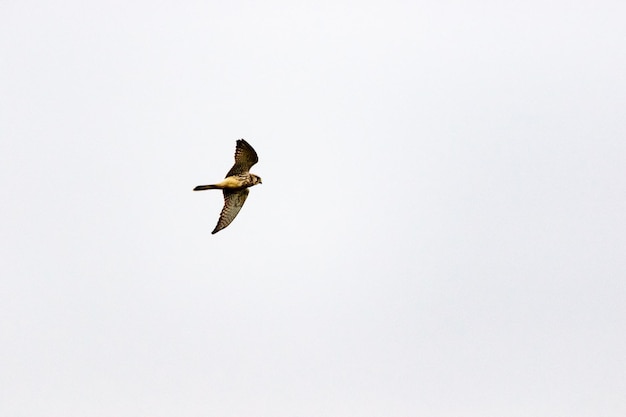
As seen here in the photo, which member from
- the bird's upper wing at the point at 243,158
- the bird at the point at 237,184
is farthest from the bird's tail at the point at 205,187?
the bird's upper wing at the point at 243,158

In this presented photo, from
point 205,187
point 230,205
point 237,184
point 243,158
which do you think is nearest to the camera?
point 205,187

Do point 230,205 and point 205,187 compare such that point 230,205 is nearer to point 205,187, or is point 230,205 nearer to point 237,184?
point 237,184

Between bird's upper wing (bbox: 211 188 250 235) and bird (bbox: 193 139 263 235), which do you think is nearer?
bird (bbox: 193 139 263 235)

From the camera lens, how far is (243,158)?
50594 mm

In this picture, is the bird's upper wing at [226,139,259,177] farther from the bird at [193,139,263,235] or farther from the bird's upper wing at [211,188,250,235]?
the bird's upper wing at [211,188,250,235]

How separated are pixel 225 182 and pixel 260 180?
1.69m

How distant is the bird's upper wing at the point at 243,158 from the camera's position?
50.1m

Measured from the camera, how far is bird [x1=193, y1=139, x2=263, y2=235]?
5031 cm

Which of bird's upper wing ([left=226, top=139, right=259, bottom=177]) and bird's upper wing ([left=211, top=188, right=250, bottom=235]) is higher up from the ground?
bird's upper wing ([left=226, top=139, right=259, bottom=177])

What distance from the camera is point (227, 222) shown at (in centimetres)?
5166

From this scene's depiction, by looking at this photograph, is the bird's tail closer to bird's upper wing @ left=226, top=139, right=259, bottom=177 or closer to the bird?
the bird

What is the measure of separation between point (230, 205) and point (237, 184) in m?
1.09

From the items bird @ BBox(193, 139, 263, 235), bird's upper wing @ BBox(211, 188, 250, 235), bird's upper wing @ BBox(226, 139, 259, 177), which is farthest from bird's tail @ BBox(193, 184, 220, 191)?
bird's upper wing @ BBox(226, 139, 259, 177)

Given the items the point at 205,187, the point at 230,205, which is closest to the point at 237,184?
the point at 230,205
